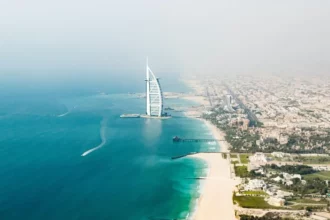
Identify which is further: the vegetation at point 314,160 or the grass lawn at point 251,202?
the vegetation at point 314,160

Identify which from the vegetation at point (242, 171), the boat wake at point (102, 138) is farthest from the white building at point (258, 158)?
the boat wake at point (102, 138)

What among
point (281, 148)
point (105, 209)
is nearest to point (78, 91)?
point (281, 148)

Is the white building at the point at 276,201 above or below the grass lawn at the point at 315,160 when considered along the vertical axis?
below

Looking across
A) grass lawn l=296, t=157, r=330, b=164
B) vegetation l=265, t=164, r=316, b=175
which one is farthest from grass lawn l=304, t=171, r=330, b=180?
grass lawn l=296, t=157, r=330, b=164

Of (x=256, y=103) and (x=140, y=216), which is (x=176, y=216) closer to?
(x=140, y=216)

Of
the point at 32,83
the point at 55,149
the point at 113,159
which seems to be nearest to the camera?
the point at 113,159

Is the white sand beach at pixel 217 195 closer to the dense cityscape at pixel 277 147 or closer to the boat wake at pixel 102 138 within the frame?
the dense cityscape at pixel 277 147

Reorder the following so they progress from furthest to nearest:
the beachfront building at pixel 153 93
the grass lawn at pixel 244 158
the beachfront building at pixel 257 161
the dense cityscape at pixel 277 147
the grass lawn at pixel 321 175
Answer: the beachfront building at pixel 153 93 < the grass lawn at pixel 244 158 < the beachfront building at pixel 257 161 < the grass lawn at pixel 321 175 < the dense cityscape at pixel 277 147
